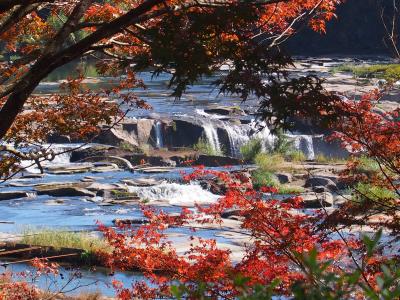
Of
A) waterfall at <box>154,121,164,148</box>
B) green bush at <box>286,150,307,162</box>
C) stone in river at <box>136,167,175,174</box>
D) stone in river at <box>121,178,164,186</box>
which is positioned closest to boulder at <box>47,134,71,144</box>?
waterfall at <box>154,121,164,148</box>

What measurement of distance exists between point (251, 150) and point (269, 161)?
5.44 feet

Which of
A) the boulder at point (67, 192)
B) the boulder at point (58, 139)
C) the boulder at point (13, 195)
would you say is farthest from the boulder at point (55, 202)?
the boulder at point (58, 139)

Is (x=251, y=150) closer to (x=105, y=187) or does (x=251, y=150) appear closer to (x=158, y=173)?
(x=158, y=173)

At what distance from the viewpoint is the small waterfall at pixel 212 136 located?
24547 mm

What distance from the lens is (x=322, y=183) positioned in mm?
19531

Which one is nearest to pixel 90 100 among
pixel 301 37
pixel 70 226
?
pixel 70 226

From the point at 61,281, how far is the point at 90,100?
3.79 meters

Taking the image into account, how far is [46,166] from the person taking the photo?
71.9 ft

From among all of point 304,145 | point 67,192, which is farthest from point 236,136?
point 67,192

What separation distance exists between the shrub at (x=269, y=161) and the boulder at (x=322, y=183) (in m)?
1.49

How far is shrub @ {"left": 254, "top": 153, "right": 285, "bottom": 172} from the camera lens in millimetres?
21062

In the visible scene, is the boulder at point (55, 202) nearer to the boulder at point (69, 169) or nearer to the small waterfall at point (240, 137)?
the boulder at point (69, 169)

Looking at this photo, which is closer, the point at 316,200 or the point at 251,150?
the point at 316,200

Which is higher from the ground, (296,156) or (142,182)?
(142,182)
